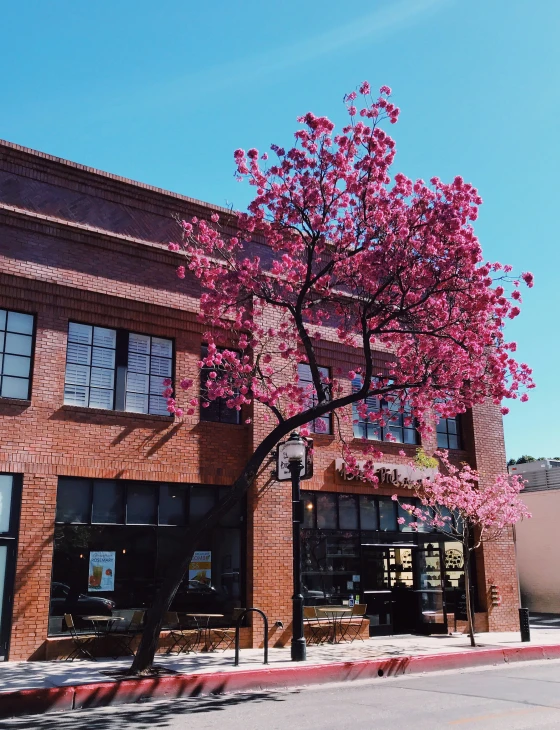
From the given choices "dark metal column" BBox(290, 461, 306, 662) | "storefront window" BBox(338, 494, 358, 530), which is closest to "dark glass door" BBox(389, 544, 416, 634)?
"storefront window" BBox(338, 494, 358, 530)

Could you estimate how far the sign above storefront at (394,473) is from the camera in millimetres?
17781

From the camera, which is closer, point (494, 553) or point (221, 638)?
point (221, 638)

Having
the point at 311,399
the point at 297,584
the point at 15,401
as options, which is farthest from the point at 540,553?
the point at 15,401

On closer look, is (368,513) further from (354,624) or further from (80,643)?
(80,643)

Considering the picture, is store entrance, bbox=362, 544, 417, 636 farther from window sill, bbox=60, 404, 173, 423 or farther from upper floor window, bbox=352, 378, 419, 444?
window sill, bbox=60, 404, 173, 423

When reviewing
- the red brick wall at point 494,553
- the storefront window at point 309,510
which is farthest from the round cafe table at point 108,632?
the red brick wall at point 494,553

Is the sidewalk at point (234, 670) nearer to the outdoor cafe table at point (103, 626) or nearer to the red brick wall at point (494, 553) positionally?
the outdoor cafe table at point (103, 626)

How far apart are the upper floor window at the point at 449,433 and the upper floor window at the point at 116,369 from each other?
870cm

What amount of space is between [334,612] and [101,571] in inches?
216

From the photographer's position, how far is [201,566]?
50.3 feet

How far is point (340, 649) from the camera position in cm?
1537

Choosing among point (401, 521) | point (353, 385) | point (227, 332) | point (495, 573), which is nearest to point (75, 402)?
point (227, 332)

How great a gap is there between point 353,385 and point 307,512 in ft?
11.8

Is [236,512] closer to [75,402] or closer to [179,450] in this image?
[179,450]
